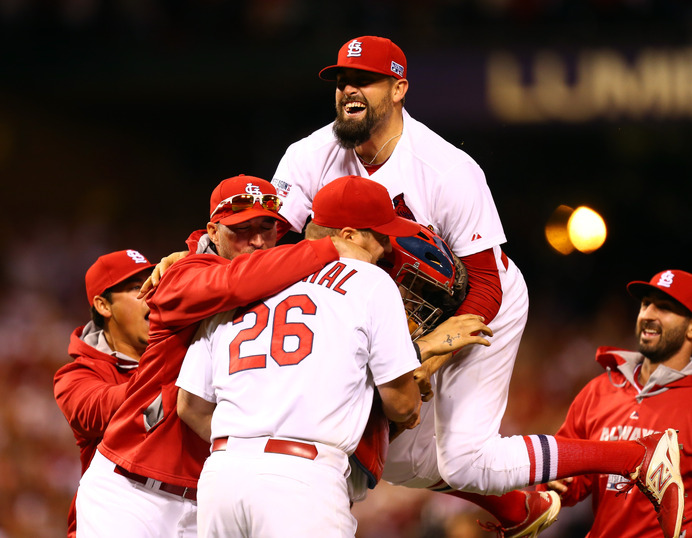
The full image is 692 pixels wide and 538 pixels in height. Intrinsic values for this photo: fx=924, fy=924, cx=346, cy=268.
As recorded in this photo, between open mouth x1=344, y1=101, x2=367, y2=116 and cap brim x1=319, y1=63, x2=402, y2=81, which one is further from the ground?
cap brim x1=319, y1=63, x2=402, y2=81

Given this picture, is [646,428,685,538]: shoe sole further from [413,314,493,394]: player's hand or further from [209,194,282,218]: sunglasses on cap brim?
[209,194,282,218]: sunglasses on cap brim

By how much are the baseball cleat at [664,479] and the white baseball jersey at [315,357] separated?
140 centimetres

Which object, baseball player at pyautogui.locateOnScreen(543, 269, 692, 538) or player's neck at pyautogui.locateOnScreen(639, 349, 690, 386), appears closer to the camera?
baseball player at pyautogui.locateOnScreen(543, 269, 692, 538)

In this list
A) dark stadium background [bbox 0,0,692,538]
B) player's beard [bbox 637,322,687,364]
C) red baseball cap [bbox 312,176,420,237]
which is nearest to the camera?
red baseball cap [bbox 312,176,420,237]

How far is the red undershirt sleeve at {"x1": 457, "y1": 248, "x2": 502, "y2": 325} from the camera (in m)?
3.85

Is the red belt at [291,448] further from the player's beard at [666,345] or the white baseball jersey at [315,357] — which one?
the player's beard at [666,345]

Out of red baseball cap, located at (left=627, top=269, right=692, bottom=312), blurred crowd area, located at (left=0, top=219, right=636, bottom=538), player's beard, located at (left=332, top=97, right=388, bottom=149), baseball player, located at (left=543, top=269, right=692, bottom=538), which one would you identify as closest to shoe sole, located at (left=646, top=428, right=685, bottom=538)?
baseball player, located at (left=543, top=269, right=692, bottom=538)

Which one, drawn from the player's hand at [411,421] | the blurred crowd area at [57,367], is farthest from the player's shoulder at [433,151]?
the blurred crowd area at [57,367]

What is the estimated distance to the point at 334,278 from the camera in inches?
123

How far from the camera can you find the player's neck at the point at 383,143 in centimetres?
404

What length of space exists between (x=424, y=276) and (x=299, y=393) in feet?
2.90

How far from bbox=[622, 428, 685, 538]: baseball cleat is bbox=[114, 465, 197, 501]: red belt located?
1.81 m

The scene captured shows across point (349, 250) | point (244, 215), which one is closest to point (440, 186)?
point (349, 250)

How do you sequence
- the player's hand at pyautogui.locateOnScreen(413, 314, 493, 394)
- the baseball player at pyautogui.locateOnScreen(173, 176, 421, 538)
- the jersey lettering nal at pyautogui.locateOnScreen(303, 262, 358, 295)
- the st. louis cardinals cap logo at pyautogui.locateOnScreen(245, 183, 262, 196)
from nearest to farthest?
the baseball player at pyautogui.locateOnScreen(173, 176, 421, 538), the jersey lettering nal at pyautogui.locateOnScreen(303, 262, 358, 295), the player's hand at pyautogui.locateOnScreen(413, 314, 493, 394), the st. louis cardinals cap logo at pyautogui.locateOnScreen(245, 183, 262, 196)
